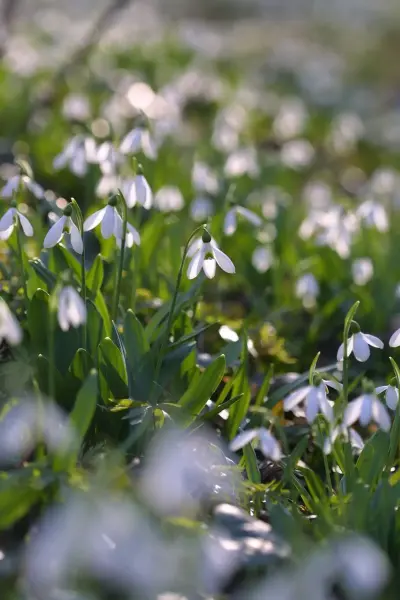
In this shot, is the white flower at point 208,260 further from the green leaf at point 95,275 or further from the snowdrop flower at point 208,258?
the green leaf at point 95,275

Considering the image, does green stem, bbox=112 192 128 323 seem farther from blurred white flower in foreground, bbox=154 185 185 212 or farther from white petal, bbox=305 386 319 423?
blurred white flower in foreground, bbox=154 185 185 212

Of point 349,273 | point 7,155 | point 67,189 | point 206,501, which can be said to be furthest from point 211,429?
point 7,155

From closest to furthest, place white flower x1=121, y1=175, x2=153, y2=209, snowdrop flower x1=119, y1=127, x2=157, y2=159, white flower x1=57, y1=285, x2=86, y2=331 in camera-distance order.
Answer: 1. white flower x1=57, y1=285, x2=86, y2=331
2. white flower x1=121, y1=175, x2=153, y2=209
3. snowdrop flower x1=119, y1=127, x2=157, y2=159

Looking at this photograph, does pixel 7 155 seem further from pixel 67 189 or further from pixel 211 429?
pixel 211 429

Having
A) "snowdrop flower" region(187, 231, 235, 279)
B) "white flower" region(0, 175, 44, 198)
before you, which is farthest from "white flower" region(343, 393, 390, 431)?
"white flower" region(0, 175, 44, 198)

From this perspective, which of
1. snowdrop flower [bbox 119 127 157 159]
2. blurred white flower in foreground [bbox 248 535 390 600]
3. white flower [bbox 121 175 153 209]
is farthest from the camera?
snowdrop flower [bbox 119 127 157 159]

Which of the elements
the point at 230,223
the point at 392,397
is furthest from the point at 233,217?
the point at 392,397

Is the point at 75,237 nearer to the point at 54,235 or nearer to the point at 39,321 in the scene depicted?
the point at 54,235

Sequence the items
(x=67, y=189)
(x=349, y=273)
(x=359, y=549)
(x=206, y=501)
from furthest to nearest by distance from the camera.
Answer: (x=67, y=189), (x=349, y=273), (x=206, y=501), (x=359, y=549)
